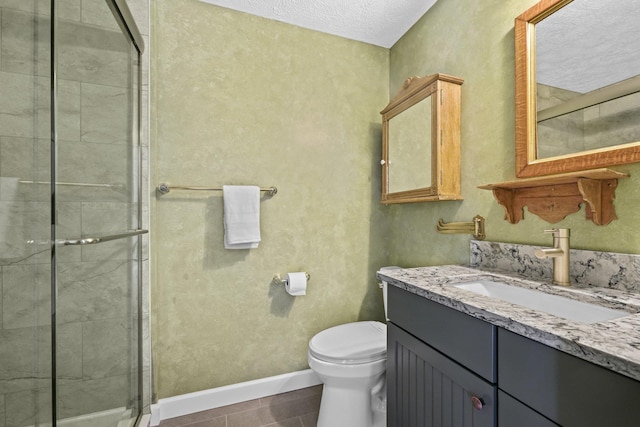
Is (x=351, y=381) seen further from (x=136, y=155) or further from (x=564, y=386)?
(x=136, y=155)

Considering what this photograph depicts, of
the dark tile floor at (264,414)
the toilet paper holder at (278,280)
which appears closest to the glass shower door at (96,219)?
the dark tile floor at (264,414)

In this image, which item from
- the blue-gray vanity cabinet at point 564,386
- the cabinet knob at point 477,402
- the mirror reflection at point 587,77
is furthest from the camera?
the mirror reflection at point 587,77

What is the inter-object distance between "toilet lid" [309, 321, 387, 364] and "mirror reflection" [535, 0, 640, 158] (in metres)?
1.07

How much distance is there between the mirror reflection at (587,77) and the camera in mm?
835

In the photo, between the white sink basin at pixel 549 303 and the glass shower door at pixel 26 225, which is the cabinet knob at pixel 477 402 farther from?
the glass shower door at pixel 26 225

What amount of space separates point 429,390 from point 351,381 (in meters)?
0.50

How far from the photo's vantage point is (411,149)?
1633 millimetres

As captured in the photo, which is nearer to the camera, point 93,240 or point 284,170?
point 93,240

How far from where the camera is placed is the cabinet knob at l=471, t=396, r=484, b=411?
69 centimetres

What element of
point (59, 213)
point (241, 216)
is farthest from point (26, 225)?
point (241, 216)

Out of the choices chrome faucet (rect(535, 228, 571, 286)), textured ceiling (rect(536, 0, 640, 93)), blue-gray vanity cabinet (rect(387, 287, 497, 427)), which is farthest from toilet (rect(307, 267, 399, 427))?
textured ceiling (rect(536, 0, 640, 93))

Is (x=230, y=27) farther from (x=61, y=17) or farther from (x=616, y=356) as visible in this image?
(x=616, y=356)

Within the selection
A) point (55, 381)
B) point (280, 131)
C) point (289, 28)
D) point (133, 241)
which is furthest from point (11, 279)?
point (289, 28)

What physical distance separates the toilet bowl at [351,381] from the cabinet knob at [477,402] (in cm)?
62
